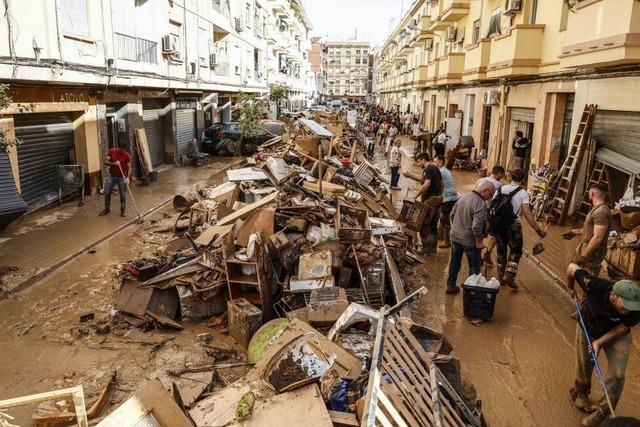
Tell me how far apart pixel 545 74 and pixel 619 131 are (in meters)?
4.67

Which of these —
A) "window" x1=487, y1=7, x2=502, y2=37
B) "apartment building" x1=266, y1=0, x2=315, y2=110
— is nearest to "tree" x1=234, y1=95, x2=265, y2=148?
"window" x1=487, y1=7, x2=502, y2=37

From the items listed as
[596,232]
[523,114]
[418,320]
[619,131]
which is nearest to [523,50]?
[523,114]

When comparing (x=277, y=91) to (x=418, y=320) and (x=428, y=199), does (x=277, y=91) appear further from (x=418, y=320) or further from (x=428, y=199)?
(x=418, y=320)

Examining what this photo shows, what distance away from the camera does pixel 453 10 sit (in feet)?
79.9

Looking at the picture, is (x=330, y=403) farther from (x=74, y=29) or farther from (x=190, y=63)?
(x=190, y=63)

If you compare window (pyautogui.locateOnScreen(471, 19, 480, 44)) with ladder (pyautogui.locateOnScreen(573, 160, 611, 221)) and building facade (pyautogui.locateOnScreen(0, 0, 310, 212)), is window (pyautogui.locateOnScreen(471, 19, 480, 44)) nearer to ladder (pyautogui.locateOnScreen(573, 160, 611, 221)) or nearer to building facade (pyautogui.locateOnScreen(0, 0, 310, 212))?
building facade (pyautogui.locateOnScreen(0, 0, 310, 212))

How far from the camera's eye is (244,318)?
243 inches

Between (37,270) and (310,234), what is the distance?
4.79 m

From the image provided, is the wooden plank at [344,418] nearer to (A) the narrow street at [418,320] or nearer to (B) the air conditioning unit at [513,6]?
(A) the narrow street at [418,320]

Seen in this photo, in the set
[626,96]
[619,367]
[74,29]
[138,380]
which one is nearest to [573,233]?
[619,367]

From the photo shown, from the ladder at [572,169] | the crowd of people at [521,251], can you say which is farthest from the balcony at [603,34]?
the crowd of people at [521,251]

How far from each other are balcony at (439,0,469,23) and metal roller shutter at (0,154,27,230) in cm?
2121

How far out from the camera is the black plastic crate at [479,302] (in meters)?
6.82

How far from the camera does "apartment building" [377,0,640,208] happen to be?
32.7 feet
